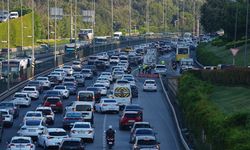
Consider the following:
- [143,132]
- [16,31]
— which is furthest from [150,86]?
[16,31]

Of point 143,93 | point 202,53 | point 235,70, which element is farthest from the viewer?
point 202,53

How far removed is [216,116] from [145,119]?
75.6 feet

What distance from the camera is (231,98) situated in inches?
2093

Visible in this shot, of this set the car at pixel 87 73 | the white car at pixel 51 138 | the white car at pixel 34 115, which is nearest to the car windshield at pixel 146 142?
the white car at pixel 51 138

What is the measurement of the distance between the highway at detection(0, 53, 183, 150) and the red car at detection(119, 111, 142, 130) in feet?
1.68

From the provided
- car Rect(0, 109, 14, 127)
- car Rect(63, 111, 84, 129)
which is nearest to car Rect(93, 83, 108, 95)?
car Rect(0, 109, 14, 127)

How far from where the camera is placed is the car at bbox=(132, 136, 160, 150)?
40094 mm

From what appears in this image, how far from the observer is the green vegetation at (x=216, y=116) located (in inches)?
1193

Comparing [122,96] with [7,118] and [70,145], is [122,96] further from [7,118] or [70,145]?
[70,145]

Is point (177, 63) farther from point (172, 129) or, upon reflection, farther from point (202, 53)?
point (172, 129)

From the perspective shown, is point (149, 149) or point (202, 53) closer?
point (149, 149)

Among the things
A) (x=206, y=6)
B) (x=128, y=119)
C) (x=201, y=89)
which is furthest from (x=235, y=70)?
(x=206, y=6)

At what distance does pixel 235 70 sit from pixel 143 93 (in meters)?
21.4

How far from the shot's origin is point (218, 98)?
54.9m
